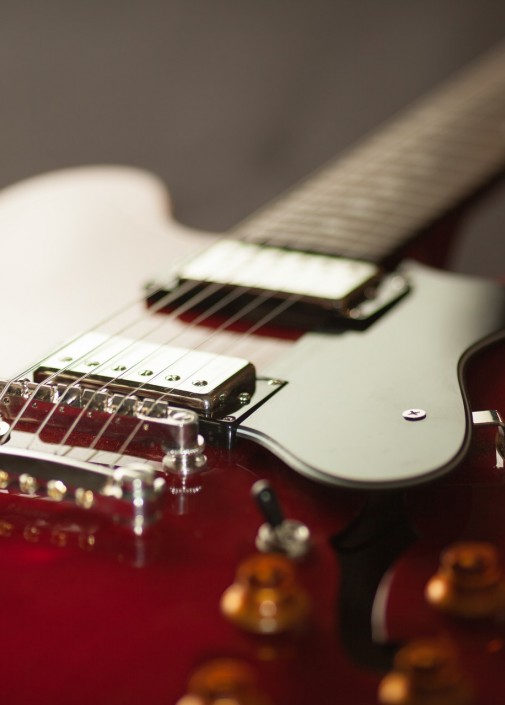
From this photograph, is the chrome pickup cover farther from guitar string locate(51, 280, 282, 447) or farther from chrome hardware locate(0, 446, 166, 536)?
chrome hardware locate(0, 446, 166, 536)

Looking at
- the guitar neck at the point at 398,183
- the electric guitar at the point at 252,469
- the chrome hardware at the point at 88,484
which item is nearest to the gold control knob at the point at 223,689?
the electric guitar at the point at 252,469

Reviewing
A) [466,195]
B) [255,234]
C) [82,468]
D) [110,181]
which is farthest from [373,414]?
[110,181]

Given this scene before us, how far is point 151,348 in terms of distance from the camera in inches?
27.6

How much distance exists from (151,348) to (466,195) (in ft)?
1.61

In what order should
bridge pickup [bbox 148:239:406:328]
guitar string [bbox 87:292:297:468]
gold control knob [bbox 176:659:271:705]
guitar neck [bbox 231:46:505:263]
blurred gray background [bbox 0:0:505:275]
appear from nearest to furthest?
gold control knob [bbox 176:659:271:705]
guitar string [bbox 87:292:297:468]
bridge pickup [bbox 148:239:406:328]
guitar neck [bbox 231:46:505:263]
blurred gray background [bbox 0:0:505:275]

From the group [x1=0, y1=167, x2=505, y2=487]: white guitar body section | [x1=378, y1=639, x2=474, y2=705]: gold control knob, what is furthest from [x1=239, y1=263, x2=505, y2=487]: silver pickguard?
→ [x1=378, y1=639, x2=474, y2=705]: gold control knob

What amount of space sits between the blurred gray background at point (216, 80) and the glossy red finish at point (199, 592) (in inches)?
42.6

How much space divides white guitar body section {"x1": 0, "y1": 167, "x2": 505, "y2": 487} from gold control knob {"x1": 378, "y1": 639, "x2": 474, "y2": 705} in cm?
14

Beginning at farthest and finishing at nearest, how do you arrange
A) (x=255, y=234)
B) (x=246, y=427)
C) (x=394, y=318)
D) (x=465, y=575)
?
(x=255, y=234), (x=394, y=318), (x=246, y=427), (x=465, y=575)

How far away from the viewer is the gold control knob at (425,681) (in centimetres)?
40

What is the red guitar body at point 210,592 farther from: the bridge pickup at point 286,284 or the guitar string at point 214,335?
the bridge pickup at point 286,284

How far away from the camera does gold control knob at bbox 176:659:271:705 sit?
0.40 metres

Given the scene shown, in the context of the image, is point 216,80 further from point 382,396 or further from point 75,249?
point 382,396

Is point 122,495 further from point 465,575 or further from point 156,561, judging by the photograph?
point 465,575
